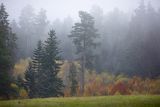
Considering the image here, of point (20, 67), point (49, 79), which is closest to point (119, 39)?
point (20, 67)

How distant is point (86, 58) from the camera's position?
42188mm

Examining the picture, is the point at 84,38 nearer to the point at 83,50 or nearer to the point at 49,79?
the point at 83,50

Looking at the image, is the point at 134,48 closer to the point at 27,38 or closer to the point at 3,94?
the point at 3,94

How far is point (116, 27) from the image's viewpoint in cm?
7256

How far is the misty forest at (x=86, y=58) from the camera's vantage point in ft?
123

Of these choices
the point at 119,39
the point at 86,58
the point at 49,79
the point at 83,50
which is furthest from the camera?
the point at 119,39

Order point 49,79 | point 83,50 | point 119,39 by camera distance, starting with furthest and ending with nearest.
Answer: point 119,39
point 83,50
point 49,79

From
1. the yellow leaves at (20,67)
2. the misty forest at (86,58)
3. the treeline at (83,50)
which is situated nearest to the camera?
the treeline at (83,50)

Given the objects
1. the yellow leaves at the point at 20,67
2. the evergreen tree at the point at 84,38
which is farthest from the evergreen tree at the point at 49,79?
the yellow leaves at the point at 20,67

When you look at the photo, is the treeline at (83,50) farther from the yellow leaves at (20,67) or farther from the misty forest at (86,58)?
the yellow leaves at (20,67)

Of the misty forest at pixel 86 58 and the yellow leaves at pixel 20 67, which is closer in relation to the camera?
the misty forest at pixel 86 58

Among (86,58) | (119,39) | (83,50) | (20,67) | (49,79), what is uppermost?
(119,39)

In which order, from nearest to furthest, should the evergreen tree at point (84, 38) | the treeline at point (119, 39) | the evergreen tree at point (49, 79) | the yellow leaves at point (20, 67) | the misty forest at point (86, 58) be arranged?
1. the evergreen tree at point (49, 79)
2. the misty forest at point (86, 58)
3. the evergreen tree at point (84, 38)
4. the treeline at point (119, 39)
5. the yellow leaves at point (20, 67)

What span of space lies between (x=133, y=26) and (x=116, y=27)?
1177cm
